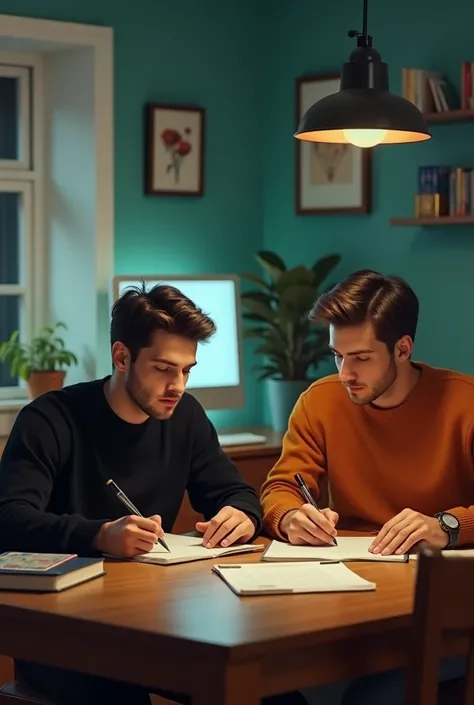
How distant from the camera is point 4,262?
489 centimetres

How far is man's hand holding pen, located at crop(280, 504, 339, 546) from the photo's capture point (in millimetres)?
2746

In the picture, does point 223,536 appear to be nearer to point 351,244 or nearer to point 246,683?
point 246,683

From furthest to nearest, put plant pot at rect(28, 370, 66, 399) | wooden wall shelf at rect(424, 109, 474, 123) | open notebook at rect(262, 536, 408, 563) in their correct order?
plant pot at rect(28, 370, 66, 399) < wooden wall shelf at rect(424, 109, 474, 123) < open notebook at rect(262, 536, 408, 563)

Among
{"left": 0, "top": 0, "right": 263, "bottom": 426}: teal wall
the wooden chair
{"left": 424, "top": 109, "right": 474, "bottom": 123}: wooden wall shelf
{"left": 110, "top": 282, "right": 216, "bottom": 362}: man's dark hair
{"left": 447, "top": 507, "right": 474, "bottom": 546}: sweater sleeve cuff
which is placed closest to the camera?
the wooden chair

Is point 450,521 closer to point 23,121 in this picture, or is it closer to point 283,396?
point 283,396

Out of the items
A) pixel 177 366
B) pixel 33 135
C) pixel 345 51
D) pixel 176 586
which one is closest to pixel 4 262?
pixel 33 135

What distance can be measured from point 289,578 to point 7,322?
8.84 feet

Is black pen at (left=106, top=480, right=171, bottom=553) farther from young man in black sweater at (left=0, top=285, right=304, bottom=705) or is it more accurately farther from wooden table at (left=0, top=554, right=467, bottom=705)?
wooden table at (left=0, top=554, right=467, bottom=705)

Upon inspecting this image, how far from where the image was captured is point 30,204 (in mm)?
4910

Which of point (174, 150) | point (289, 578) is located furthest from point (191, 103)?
point (289, 578)

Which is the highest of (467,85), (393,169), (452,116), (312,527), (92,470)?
(467,85)

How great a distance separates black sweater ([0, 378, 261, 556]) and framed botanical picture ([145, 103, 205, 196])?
2004 mm

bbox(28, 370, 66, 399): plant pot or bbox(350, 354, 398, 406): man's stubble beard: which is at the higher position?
bbox(350, 354, 398, 406): man's stubble beard

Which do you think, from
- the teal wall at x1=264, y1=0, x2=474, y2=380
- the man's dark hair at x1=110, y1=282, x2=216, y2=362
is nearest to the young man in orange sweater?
the man's dark hair at x1=110, y1=282, x2=216, y2=362
